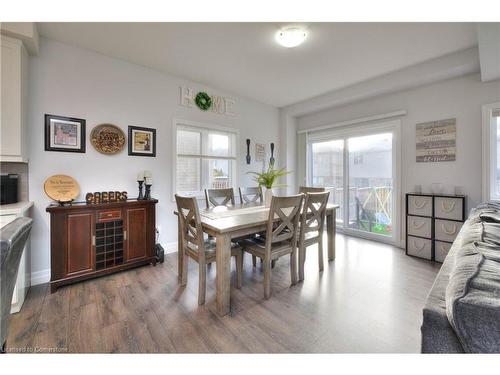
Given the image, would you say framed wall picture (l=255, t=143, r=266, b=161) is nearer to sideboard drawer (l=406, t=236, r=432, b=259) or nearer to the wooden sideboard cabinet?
the wooden sideboard cabinet

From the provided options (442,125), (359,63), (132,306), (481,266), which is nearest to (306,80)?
(359,63)

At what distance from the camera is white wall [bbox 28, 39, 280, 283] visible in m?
2.38

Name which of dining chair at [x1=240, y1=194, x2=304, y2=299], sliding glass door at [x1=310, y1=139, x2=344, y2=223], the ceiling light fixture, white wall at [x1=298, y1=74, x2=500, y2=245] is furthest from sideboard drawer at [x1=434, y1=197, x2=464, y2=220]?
the ceiling light fixture

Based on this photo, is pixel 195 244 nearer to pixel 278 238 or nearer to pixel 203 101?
pixel 278 238

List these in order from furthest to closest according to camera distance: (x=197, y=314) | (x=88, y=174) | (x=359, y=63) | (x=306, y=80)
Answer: (x=306, y=80) < (x=359, y=63) < (x=88, y=174) < (x=197, y=314)

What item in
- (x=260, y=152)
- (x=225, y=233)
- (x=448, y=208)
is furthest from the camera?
(x=260, y=152)

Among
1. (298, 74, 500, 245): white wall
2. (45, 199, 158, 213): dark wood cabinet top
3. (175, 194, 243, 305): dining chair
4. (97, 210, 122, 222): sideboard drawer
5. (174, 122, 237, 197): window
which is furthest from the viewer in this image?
(174, 122, 237, 197): window

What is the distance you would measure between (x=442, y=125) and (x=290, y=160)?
8.18 feet

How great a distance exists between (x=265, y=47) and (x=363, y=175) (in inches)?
108

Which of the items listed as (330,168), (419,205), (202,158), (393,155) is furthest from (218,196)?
(393,155)

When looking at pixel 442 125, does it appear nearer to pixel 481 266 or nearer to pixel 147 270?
pixel 481 266

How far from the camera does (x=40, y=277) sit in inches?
93.7

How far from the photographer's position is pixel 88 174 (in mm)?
2652

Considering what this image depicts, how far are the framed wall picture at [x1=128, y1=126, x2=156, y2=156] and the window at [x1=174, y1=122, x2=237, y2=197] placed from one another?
355mm
